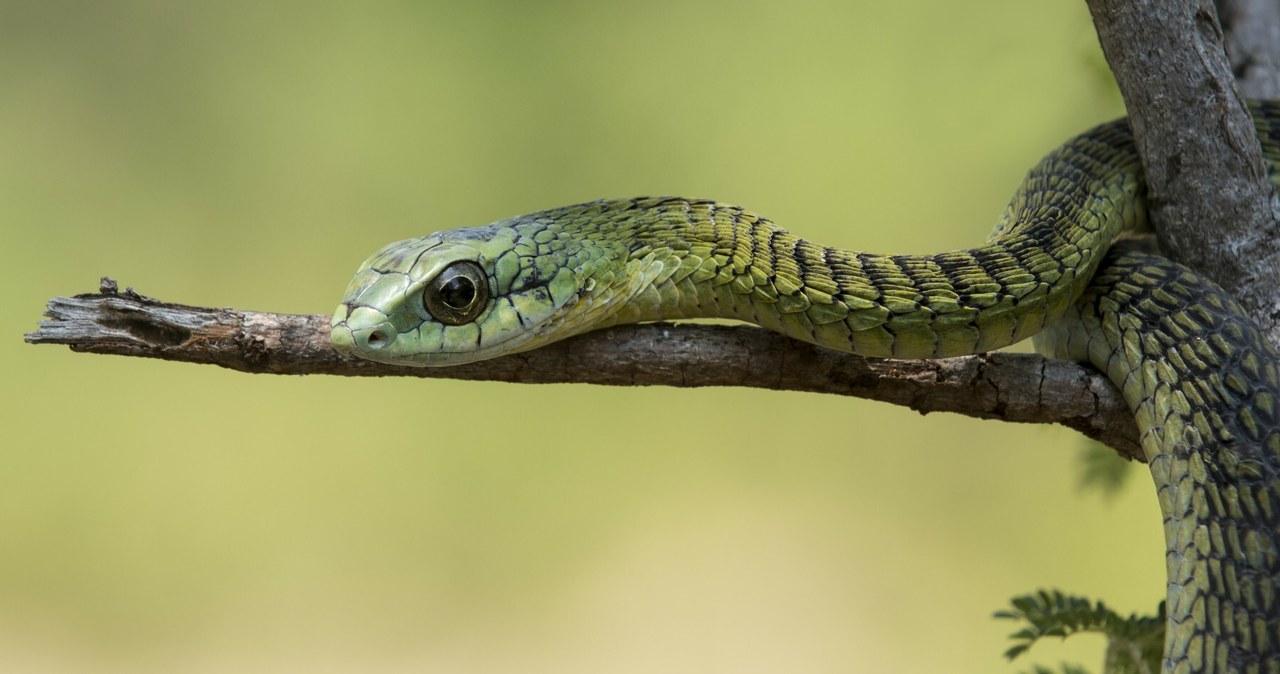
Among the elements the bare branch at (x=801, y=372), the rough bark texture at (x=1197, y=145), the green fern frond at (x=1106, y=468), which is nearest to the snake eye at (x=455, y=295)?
the bare branch at (x=801, y=372)

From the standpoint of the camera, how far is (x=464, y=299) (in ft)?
11.5

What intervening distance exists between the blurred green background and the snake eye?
3.85m

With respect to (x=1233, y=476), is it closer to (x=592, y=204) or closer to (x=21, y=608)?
(x=592, y=204)

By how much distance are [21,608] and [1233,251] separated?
23.9 ft

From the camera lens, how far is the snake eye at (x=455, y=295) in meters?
3.46

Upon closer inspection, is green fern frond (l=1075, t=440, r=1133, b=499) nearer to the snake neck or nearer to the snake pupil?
the snake neck

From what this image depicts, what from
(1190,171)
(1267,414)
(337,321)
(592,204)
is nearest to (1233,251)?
(1190,171)

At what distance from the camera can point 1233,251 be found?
13.1ft

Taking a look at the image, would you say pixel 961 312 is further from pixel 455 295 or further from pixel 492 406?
pixel 492 406

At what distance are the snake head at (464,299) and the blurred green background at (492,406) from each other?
372cm

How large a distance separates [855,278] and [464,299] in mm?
1480

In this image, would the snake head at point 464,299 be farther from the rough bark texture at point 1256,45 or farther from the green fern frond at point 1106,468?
the rough bark texture at point 1256,45

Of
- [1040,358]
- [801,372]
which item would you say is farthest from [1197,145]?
[801,372]

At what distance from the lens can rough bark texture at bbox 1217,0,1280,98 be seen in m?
5.30
